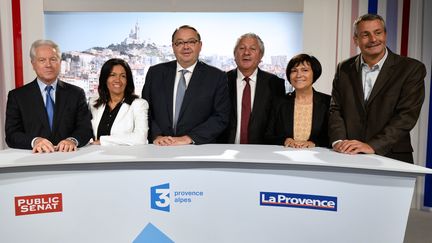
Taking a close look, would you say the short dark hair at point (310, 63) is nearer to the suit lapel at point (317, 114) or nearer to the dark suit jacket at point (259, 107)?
the suit lapel at point (317, 114)

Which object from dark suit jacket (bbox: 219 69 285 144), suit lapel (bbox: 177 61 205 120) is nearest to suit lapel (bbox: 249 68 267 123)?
dark suit jacket (bbox: 219 69 285 144)

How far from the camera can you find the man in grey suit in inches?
92.8

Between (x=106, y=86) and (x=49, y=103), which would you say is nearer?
(x=49, y=103)

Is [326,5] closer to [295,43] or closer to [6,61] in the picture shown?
[295,43]

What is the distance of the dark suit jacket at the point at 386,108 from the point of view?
92.3 inches

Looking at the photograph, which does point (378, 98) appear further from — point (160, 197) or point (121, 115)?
point (121, 115)

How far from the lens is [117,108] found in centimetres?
264

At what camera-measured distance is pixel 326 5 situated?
4.25 metres

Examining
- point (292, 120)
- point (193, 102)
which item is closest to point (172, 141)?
point (193, 102)

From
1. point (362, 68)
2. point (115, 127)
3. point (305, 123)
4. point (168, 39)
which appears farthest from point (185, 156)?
point (168, 39)

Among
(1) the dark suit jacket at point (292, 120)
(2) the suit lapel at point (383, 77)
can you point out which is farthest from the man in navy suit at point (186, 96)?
(2) the suit lapel at point (383, 77)

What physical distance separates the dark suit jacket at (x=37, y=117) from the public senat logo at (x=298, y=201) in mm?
1175

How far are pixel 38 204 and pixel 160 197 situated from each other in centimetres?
58

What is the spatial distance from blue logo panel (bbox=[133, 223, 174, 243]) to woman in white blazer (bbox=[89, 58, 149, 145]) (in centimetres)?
69
